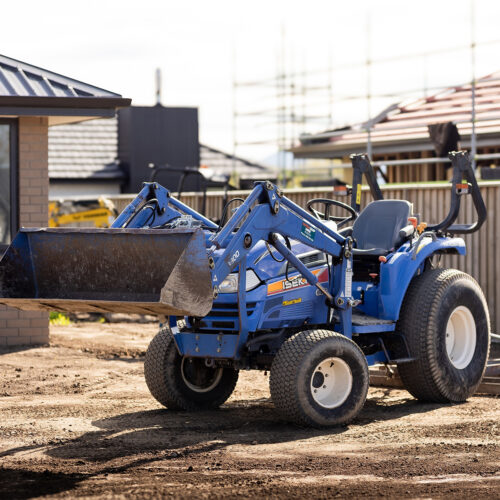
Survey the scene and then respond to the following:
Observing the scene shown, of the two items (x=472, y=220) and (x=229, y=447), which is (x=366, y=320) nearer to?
(x=229, y=447)

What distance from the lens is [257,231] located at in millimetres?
8406

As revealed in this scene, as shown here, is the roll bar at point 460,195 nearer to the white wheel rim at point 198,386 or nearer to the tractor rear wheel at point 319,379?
the tractor rear wheel at point 319,379

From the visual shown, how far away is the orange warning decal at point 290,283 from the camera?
8.79m

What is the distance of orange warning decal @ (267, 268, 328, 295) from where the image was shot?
8.79 m

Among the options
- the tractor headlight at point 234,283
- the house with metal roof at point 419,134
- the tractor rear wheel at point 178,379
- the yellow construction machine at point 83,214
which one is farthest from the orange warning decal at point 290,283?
the yellow construction machine at point 83,214

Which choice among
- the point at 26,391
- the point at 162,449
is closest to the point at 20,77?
the point at 26,391

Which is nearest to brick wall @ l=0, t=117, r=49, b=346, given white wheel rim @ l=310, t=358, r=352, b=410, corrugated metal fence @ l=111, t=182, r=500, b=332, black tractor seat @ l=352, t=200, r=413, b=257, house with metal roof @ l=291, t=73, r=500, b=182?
corrugated metal fence @ l=111, t=182, r=500, b=332

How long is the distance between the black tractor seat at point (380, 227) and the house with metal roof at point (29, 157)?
15.5 ft

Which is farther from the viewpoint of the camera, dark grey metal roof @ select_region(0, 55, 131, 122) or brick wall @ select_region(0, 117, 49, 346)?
brick wall @ select_region(0, 117, 49, 346)

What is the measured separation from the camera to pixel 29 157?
13.8 m

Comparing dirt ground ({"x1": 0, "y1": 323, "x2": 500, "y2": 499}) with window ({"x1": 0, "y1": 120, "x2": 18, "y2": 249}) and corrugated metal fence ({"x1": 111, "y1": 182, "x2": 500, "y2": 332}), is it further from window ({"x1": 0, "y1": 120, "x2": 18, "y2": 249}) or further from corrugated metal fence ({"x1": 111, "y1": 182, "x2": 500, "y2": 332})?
corrugated metal fence ({"x1": 111, "y1": 182, "x2": 500, "y2": 332})

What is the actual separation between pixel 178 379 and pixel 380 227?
2409 mm

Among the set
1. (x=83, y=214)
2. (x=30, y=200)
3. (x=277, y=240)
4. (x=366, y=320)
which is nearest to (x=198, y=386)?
(x=366, y=320)

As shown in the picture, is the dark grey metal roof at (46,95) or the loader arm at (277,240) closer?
the loader arm at (277,240)
